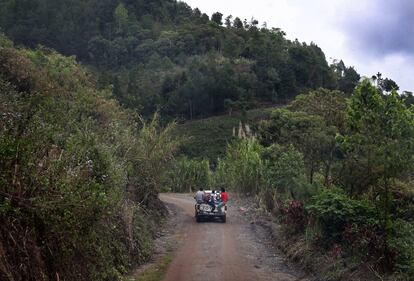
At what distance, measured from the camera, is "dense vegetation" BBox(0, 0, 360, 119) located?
271 feet

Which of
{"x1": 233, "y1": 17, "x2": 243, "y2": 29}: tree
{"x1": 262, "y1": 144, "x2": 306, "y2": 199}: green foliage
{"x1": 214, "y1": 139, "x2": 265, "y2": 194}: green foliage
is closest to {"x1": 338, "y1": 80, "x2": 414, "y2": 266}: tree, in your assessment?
{"x1": 262, "y1": 144, "x2": 306, "y2": 199}: green foliage

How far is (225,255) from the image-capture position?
17.8 m

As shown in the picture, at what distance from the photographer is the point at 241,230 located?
24031 mm

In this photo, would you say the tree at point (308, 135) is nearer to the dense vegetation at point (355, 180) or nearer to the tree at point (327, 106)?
the dense vegetation at point (355, 180)

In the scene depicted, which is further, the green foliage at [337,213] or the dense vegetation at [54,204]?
the green foliage at [337,213]

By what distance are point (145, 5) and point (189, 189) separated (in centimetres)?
8978

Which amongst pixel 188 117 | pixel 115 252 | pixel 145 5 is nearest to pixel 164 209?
pixel 115 252

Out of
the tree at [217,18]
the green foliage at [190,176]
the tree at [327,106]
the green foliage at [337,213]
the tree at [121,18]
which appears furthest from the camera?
the tree at [217,18]

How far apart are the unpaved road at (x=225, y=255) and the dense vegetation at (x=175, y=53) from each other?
1565 inches

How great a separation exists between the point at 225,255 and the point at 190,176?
88.7 ft

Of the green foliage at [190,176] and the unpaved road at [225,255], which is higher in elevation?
the green foliage at [190,176]

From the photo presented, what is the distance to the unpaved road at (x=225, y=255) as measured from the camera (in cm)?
1501

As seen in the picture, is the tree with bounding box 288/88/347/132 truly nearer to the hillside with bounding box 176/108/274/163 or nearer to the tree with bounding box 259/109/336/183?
the tree with bounding box 259/109/336/183

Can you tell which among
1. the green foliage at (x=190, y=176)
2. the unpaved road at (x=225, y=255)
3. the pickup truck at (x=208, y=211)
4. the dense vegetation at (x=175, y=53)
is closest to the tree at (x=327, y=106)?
the unpaved road at (x=225, y=255)
